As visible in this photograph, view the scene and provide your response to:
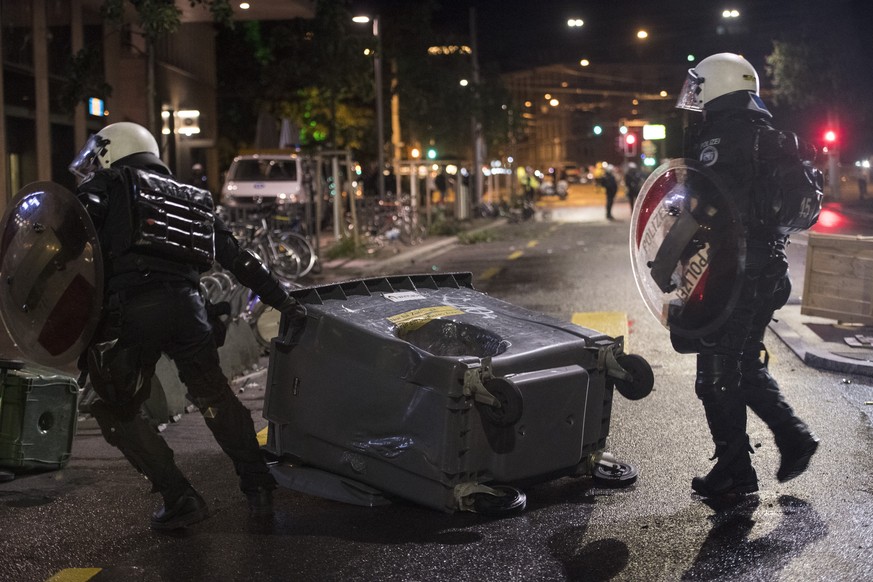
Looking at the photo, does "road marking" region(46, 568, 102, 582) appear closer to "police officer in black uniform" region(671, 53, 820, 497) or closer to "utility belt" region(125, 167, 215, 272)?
"utility belt" region(125, 167, 215, 272)

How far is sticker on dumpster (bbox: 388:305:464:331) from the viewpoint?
549 centimetres

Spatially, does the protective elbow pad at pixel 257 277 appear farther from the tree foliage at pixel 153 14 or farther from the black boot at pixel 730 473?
the tree foliage at pixel 153 14

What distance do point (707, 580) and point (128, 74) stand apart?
25610 millimetres

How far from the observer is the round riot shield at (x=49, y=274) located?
4949mm

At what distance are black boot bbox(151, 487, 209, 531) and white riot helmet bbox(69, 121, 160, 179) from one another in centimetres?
158

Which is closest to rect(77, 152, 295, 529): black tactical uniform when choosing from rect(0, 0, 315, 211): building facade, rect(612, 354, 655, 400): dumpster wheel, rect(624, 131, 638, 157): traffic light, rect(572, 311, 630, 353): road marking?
rect(612, 354, 655, 400): dumpster wheel

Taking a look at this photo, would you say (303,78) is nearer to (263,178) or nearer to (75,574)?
(263,178)

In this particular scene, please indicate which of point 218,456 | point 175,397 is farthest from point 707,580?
point 175,397

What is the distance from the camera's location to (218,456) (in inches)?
259

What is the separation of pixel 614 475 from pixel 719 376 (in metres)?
0.78

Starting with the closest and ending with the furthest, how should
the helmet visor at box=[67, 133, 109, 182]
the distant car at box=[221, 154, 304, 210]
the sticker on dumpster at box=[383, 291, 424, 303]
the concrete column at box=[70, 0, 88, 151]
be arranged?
the helmet visor at box=[67, 133, 109, 182] < the sticker on dumpster at box=[383, 291, 424, 303] < the concrete column at box=[70, 0, 88, 151] < the distant car at box=[221, 154, 304, 210]

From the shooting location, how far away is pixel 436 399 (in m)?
4.88

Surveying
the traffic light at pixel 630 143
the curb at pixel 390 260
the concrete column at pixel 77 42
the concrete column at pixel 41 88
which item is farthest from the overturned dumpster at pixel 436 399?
the traffic light at pixel 630 143

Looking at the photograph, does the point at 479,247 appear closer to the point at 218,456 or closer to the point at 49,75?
the point at 49,75
